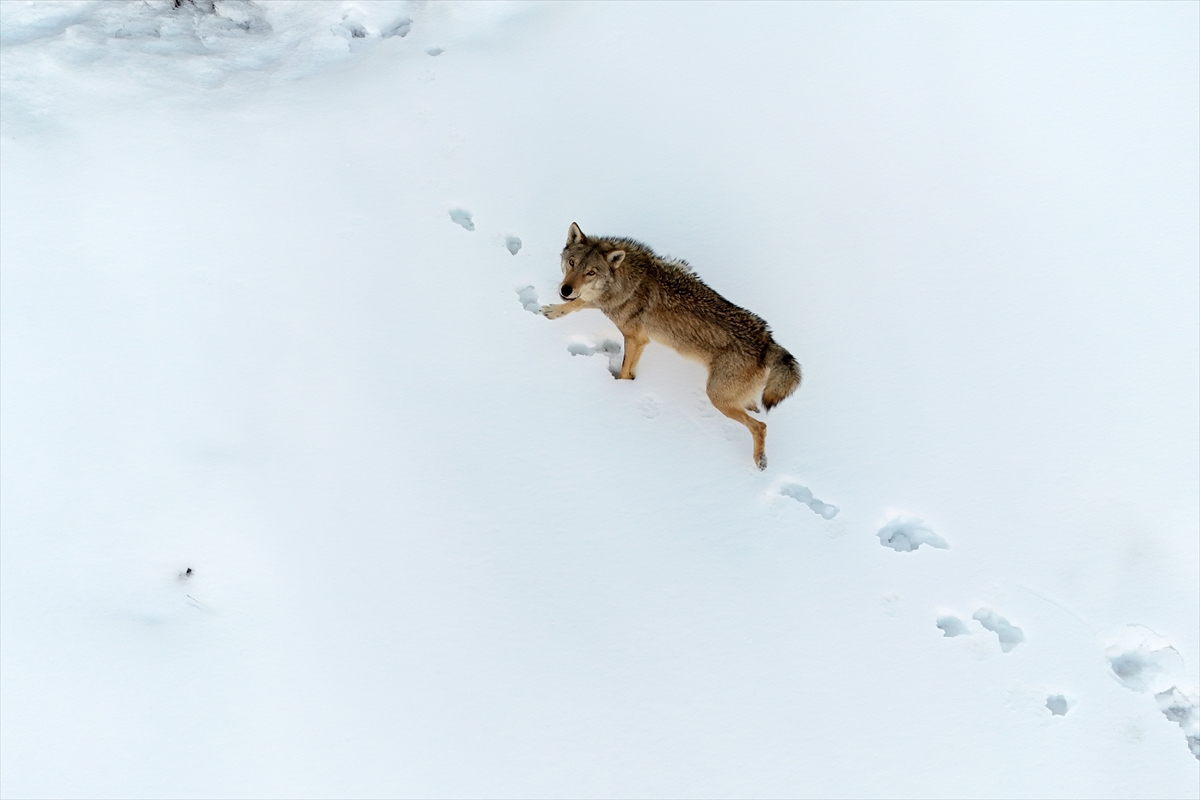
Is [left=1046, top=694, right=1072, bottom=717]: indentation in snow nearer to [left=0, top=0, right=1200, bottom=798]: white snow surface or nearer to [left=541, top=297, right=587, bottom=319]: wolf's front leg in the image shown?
[left=0, top=0, right=1200, bottom=798]: white snow surface

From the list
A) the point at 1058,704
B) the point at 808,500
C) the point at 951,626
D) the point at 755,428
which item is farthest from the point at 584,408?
the point at 1058,704

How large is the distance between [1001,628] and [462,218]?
4.49 m

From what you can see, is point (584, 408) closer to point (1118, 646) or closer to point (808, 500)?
point (808, 500)

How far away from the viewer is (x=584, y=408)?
15.0 ft


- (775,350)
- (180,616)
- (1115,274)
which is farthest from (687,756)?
A: (1115,274)

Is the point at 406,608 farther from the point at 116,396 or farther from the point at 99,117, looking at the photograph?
the point at 99,117

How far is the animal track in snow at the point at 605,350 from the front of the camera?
4.84 metres

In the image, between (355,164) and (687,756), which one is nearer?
(687,756)

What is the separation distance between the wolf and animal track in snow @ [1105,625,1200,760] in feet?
7.55

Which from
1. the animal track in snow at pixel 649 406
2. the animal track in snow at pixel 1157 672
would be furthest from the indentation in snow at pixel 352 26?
the animal track in snow at pixel 1157 672

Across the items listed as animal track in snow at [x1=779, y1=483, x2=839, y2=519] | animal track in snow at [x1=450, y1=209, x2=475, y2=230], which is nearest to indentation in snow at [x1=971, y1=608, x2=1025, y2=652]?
animal track in snow at [x1=779, y1=483, x2=839, y2=519]

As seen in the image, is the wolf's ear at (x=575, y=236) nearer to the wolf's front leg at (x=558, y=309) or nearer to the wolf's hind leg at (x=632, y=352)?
the wolf's front leg at (x=558, y=309)

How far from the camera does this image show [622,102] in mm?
5582

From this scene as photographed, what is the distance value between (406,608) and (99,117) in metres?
4.36
